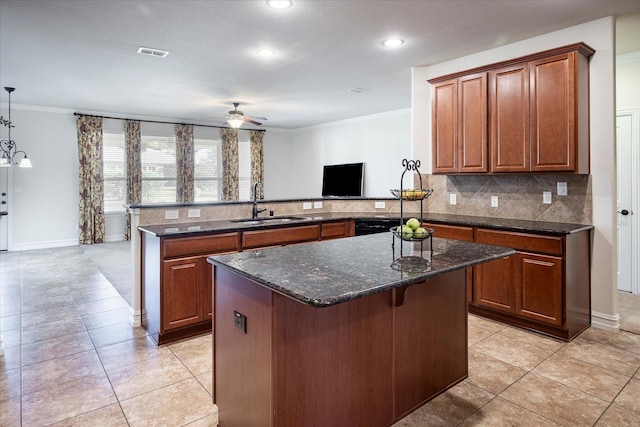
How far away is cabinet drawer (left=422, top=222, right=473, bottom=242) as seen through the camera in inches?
144

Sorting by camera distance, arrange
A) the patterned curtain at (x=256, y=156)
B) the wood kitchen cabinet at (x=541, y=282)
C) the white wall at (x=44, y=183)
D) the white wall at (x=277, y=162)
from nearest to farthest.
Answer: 1. the wood kitchen cabinet at (x=541, y=282)
2. the white wall at (x=44, y=183)
3. the patterned curtain at (x=256, y=156)
4. the white wall at (x=277, y=162)

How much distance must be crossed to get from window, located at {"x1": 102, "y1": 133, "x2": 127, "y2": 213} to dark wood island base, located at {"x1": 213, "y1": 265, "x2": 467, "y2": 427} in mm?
7003

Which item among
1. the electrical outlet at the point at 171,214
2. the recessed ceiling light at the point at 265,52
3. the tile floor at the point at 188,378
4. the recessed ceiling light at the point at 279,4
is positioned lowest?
the tile floor at the point at 188,378

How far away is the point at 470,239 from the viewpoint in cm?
364

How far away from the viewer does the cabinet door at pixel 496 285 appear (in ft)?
11.0

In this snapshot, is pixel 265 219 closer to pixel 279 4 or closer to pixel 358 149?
pixel 279 4

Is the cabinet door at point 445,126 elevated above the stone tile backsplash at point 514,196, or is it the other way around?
the cabinet door at point 445,126

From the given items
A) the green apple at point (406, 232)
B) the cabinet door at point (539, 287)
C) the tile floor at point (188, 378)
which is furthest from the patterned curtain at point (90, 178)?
the cabinet door at point (539, 287)

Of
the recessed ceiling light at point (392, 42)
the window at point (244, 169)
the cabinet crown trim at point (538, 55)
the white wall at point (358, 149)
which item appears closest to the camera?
the cabinet crown trim at point (538, 55)

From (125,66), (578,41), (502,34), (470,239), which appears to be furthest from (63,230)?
(578,41)

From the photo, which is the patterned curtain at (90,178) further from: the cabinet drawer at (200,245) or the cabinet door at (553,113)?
the cabinet door at (553,113)

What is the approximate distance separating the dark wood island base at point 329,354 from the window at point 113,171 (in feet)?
23.0

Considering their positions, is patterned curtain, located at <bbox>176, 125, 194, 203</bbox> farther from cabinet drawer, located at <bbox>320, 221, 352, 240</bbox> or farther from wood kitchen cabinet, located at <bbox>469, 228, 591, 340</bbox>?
wood kitchen cabinet, located at <bbox>469, 228, 591, 340</bbox>

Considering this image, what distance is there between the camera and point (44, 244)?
7.31 metres
